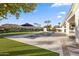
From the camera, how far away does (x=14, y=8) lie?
2.33 meters

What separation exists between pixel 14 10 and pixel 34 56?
54cm

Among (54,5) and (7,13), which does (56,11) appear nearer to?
(54,5)

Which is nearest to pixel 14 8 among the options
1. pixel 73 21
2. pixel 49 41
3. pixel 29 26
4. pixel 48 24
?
pixel 29 26

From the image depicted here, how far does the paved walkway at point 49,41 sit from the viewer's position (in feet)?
7.51

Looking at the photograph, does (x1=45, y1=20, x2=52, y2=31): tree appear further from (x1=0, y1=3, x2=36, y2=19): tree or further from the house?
(x1=0, y1=3, x2=36, y2=19): tree

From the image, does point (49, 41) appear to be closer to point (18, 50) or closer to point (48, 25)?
point (48, 25)

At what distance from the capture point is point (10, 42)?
2324 mm

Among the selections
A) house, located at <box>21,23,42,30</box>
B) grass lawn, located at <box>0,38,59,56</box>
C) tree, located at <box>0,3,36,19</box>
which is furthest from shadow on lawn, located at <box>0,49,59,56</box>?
tree, located at <box>0,3,36,19</box>

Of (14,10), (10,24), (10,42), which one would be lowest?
(10,42)

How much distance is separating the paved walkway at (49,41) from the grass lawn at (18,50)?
1.8 inches

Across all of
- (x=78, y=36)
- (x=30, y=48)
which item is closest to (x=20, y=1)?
(x=30, y=48)

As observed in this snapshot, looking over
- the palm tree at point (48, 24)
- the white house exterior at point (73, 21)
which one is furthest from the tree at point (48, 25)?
the white house exterior at point (73, 21)

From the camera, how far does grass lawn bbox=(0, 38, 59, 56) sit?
2260 mm

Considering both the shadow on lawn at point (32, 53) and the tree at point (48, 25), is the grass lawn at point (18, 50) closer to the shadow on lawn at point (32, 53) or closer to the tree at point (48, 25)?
the shadow on lawn at point (32, 53)
